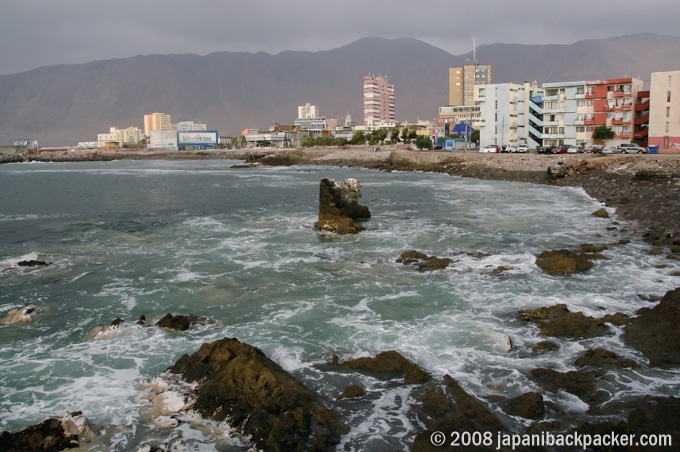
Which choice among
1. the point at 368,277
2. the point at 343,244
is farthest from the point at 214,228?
the point at 368,277

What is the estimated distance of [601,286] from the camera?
14469 millimetres

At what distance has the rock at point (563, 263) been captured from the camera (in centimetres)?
1598

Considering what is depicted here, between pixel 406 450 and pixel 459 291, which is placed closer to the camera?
pixel 406 450

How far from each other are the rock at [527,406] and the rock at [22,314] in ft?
37.6

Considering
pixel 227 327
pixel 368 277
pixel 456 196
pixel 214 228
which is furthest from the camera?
pixel 456 196

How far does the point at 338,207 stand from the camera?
26.3m

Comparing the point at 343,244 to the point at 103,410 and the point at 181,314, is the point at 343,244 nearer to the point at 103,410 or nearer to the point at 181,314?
the point at 181,314

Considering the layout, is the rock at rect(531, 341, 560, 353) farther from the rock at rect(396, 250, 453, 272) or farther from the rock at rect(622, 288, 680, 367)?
the rock at rect(396, 250, 453, 272)

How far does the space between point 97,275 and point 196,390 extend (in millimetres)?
10158

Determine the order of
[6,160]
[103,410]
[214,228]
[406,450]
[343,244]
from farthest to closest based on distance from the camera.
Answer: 1. [6,160]
2. [214,228]
3. [343,244]
4. [103,410]
5. [406,450]

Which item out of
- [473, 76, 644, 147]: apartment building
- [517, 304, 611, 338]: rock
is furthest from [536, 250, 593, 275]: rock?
[473, 76, 644, 147]: apartment building

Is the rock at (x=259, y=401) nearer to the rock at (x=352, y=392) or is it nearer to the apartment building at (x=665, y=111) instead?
the rock at (x=352, y=392)

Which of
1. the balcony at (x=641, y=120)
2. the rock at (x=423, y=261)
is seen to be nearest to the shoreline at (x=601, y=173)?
the rock at (x=423, y=261)

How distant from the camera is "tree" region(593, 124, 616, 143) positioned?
62.2 meters
